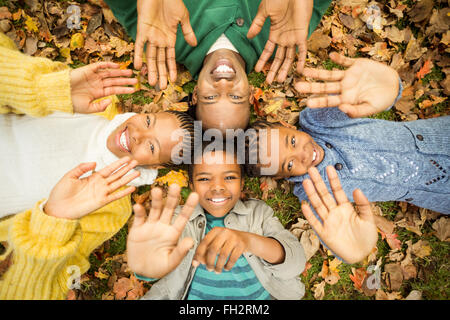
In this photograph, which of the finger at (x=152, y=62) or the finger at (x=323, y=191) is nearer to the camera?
the finger at (x=323, y=191)

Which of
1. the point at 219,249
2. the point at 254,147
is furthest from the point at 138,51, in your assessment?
the point at 219,249

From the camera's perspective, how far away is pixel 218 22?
123 inches

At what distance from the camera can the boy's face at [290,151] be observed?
2869mm

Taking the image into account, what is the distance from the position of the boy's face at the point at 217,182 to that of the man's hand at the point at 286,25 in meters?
1.05

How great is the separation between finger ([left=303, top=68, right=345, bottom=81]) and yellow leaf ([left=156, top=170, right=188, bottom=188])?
6.44 feet

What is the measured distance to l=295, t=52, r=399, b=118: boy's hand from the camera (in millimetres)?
2383

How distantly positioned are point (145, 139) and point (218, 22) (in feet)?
4.99

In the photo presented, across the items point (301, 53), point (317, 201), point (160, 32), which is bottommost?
point (317, 201)

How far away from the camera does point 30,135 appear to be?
9.18ft

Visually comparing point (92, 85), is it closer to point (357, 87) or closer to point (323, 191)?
point (323, 191)

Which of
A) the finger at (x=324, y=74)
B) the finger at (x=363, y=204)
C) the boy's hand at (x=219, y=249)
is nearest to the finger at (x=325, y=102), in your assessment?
the finger at (x=324, y=74)

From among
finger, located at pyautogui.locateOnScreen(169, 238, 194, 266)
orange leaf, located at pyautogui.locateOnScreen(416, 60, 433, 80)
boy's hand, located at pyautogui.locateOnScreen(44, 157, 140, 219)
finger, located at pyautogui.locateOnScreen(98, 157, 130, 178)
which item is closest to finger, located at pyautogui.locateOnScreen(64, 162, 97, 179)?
boy's hand, located at pyautogui.locateOnScreen(44, 157, 140, 219)

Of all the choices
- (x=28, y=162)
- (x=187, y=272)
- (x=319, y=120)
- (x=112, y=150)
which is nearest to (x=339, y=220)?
(x=319, y=120)

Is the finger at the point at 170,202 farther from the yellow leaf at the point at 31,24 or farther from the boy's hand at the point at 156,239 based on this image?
the yellow leaf at the point at 31,24
